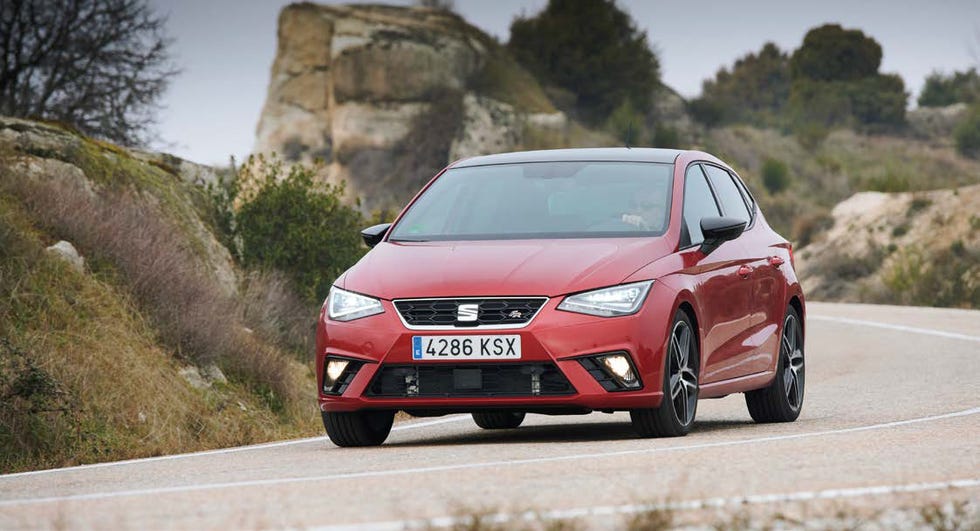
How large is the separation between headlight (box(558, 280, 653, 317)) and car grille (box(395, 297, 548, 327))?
17 centimetres

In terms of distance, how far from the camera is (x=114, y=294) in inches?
590

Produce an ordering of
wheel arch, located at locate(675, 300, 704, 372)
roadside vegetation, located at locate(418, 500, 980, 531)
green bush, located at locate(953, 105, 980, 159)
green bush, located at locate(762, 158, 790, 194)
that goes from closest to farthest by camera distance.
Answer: roadside vegetation, located at locate(418, 500, 980, 531) < wheel arch, located at locate(675, 300, 704, 372) < green bush, located at locate(762, 158, 790, 194) < green bush, located at locate(953, 105, 980, 159)

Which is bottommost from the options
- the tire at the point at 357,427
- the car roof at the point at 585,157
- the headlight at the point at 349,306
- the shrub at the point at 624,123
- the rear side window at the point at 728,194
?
the tire at the point at 357,427

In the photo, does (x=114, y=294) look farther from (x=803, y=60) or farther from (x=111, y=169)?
(x=803, y=60)

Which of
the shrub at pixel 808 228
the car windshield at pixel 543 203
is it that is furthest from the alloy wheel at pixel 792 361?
the shrub at pixel 808 228

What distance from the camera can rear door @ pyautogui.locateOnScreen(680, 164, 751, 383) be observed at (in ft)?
33.4

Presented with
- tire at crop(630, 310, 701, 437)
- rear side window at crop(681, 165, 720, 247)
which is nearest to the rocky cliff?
rear side window at crop(681, 165, 720, 247)

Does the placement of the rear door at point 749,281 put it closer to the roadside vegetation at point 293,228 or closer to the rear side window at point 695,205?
the rear side window at point 695,205

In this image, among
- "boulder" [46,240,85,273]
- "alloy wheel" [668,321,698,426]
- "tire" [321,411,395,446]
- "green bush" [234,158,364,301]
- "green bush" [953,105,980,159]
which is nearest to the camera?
"alloy wheel" [668,321,698,426]

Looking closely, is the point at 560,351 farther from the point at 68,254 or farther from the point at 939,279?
the point at 939,279

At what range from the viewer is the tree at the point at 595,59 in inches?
3199

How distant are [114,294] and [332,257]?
25.6ft

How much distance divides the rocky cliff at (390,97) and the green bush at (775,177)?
8.92 m

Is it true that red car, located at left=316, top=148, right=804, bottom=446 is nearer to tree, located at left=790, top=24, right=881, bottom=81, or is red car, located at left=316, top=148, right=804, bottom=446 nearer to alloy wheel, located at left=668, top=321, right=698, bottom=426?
alloy wheel, located at left=668, top=321, right=698, bottom=426
